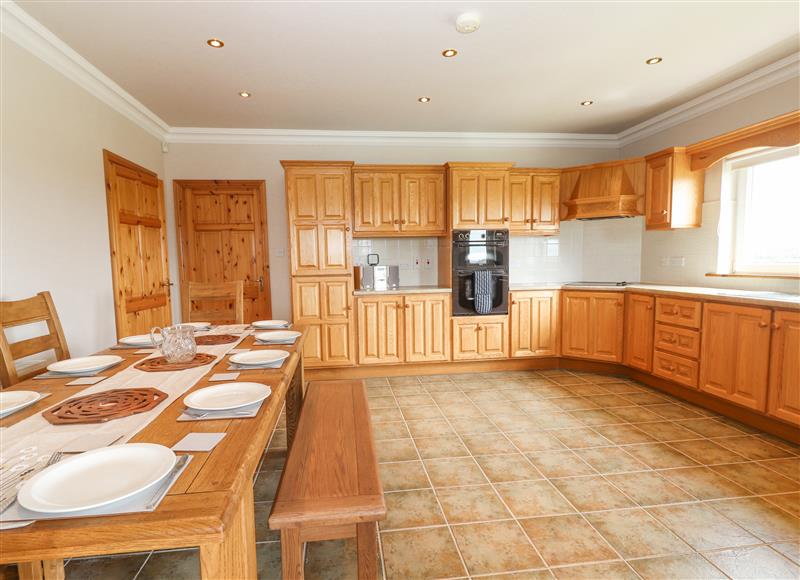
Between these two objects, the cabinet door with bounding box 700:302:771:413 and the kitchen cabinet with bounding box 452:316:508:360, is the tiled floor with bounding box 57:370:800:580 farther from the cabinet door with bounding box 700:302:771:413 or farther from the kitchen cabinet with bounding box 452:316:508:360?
the kitchen cabinet with bounding box 452:316:508:360

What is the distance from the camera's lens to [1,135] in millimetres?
2150

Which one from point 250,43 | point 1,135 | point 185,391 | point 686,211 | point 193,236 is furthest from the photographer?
point 193,236

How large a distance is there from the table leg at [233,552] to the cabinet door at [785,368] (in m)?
3.14

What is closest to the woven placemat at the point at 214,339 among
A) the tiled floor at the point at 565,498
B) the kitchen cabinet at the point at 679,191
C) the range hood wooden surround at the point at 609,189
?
the tiled floor at the point at 565,498

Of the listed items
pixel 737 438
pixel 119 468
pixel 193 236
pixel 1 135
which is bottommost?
pixel 737 438

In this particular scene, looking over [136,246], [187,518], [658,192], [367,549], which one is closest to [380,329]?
[136,246]

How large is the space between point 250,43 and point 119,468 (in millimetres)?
2706

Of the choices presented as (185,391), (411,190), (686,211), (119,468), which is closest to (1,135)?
(185,391)

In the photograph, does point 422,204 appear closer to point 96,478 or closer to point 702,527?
point 702,527

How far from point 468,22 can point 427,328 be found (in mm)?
2656

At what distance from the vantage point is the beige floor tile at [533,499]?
1.92 m

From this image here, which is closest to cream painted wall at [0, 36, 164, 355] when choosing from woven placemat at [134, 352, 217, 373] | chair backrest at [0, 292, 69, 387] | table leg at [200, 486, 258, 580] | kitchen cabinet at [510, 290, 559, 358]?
chair backrest at [0, 292, 69, 387]

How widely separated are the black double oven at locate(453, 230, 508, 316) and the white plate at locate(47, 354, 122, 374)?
3111 mm

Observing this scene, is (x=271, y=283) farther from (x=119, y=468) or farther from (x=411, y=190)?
(x=119, y=468)
